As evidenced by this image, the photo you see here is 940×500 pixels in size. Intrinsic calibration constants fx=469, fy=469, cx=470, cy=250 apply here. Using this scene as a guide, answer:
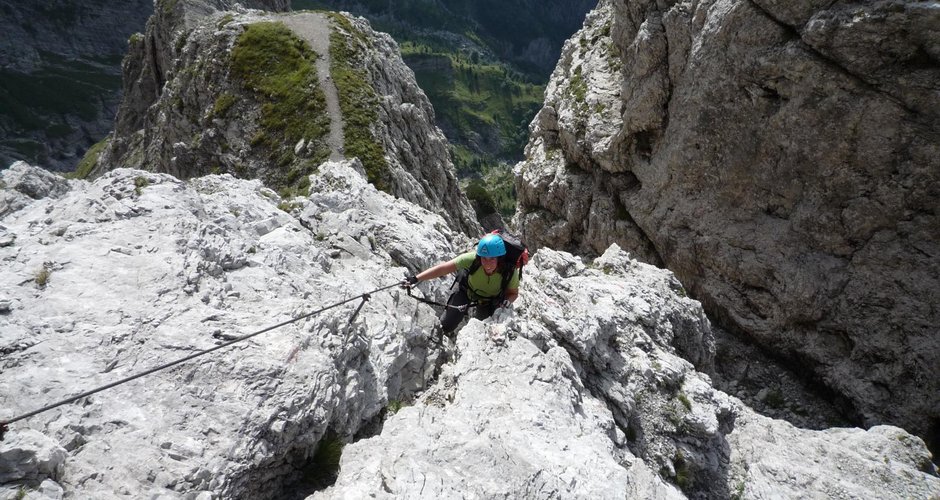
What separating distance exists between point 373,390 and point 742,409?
A: 1196cm

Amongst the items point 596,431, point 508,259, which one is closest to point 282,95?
point 508,259

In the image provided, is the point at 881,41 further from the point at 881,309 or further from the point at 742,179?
the point at 881,309

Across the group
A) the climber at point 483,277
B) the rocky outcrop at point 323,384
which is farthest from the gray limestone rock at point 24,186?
the climber at point 483,277

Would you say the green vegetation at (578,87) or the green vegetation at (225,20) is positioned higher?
the green vegetation at (578,87)

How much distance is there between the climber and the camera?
487 inches

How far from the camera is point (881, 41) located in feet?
66.1

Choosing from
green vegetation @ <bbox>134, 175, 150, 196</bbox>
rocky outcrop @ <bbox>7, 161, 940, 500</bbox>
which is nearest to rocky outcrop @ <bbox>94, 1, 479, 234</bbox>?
green vegetation @ <bbox>134, 175, 150, 196</bbox>

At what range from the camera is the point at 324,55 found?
158ft

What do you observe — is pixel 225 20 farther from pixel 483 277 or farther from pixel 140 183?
pixel 483 277

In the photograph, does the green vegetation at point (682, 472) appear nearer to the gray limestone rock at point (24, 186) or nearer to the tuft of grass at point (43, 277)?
the tuft of grass at point (43, 277)

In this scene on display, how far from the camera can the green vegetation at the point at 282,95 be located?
39.4m

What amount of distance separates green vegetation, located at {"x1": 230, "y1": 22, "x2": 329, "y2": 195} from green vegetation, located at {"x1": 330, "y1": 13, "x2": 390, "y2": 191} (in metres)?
2.01

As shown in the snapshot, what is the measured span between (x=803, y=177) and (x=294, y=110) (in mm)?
38779

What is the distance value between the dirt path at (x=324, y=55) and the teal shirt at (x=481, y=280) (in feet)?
92.3
